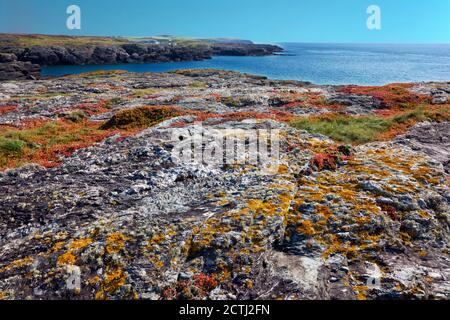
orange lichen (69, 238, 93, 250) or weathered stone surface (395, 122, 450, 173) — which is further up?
weathered stone surface (395, 122, 450, 173)

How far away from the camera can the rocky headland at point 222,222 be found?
27.5 feet

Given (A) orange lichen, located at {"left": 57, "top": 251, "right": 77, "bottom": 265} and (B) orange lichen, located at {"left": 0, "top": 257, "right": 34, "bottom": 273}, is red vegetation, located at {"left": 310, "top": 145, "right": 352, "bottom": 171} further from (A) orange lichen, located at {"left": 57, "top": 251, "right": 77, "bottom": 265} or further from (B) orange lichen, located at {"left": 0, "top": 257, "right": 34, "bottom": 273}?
(B) orange lichen, located at {"left": 0, "top": 257, "right": 34, "bottom": 273}

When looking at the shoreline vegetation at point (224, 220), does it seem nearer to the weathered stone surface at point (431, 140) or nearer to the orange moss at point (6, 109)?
the weathered stone surface at point (431, 140)

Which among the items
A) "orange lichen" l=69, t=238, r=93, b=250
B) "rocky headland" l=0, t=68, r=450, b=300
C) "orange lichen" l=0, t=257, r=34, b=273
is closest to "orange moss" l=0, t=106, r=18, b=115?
"rocky headland" l=0, t=68, r=450, b=300

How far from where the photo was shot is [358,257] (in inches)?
378

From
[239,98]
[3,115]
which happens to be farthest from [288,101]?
[3,115]

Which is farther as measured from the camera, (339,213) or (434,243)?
(339,213)

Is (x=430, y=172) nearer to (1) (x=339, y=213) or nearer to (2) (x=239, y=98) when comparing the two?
(1) (x=339, y=213)

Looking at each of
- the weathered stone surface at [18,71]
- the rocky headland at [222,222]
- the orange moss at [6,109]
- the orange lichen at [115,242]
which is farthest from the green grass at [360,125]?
the weathered stone surface at [18,71]

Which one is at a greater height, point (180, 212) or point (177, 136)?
point (177, 136)

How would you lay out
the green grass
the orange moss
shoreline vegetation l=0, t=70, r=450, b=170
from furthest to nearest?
the orange moss, the green grass, shoreline vegetation l=0, t=70, r=450, b=170

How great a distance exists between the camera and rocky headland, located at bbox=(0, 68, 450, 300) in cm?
839
